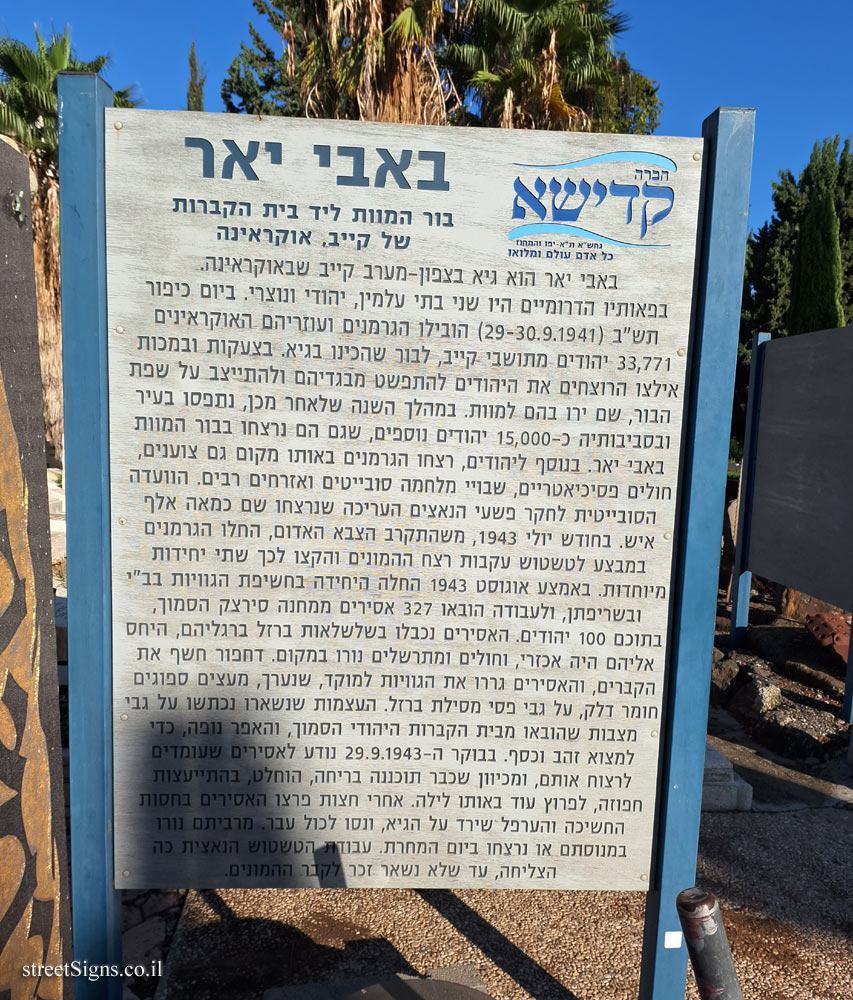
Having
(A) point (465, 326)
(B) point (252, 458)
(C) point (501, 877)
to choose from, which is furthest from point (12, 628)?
(C) point (501, 877)

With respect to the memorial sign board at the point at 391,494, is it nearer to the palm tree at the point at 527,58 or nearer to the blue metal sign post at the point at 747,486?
the blue metal sign post at the point at 747,486

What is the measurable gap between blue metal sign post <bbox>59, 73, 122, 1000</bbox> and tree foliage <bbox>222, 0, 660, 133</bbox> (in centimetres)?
892

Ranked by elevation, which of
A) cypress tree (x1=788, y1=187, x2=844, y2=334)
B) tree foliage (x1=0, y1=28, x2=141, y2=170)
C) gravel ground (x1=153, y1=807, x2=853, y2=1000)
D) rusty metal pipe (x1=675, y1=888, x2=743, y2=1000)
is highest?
tree foliage (x1=0, y1=28, x2=141, y2=170)

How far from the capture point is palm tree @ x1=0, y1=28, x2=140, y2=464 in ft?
39.2

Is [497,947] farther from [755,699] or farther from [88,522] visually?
[755,699]

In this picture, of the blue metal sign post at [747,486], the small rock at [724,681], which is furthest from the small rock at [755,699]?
the blue metal sign post at [747,486]

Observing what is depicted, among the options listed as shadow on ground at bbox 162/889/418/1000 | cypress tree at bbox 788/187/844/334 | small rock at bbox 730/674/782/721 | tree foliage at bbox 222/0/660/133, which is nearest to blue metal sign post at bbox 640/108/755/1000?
shadow on ground at bbox 162/889/418/1000

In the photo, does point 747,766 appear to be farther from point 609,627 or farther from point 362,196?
point 362,196

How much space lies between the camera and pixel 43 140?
12750 mm

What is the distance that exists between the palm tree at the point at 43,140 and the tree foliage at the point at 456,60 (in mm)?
4294

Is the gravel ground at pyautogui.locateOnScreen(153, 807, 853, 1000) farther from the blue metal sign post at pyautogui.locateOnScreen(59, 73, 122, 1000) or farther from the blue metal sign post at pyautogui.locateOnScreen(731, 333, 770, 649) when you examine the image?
the blue metal sign post at pyautogui.locateOnScreen(731, 333, 770, 649)

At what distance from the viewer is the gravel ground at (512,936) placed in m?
2.45

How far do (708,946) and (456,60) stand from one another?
13.6 meters

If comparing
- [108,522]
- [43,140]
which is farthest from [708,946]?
[43,140]
